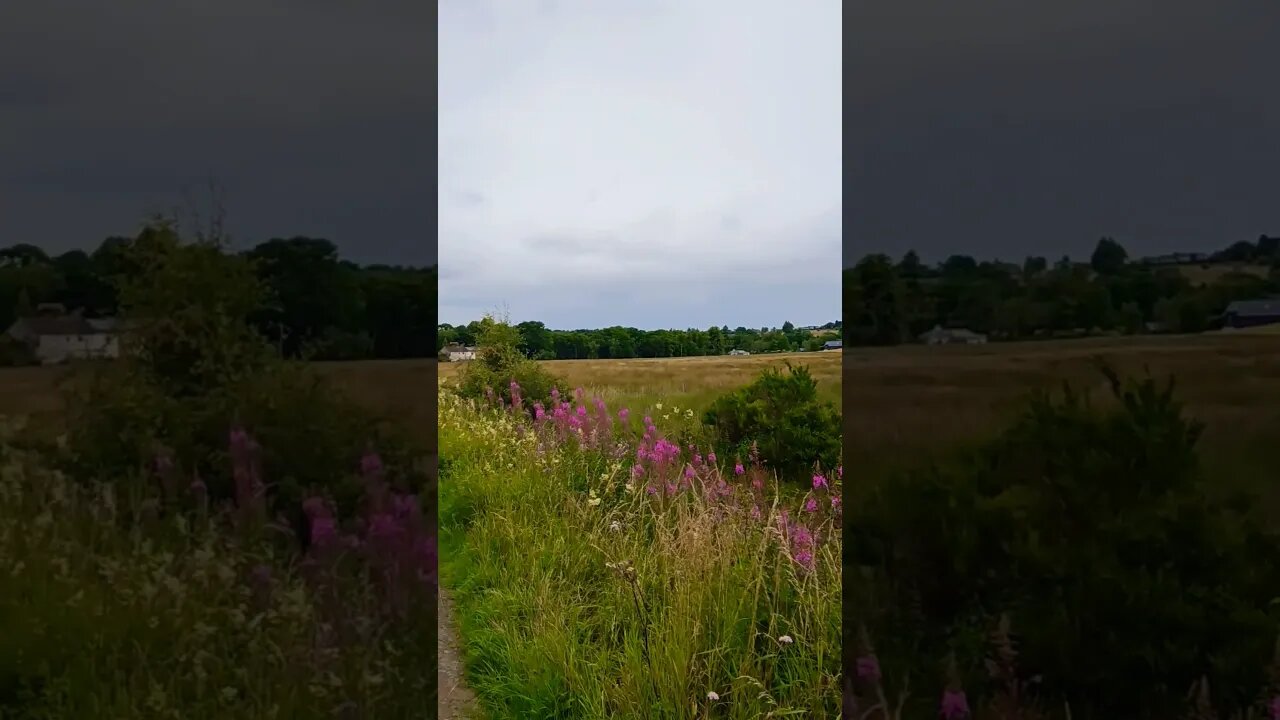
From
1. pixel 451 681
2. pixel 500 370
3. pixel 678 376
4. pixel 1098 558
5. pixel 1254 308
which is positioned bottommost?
pixel 451 681

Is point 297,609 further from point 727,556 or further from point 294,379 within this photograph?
point 727,556

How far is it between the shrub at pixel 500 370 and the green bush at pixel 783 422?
143 inches

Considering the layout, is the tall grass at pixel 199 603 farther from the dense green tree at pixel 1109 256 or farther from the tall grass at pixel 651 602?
the dense green tree at pixel 1109 256

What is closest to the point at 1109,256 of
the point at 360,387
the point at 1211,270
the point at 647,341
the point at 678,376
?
the point at 1211,270

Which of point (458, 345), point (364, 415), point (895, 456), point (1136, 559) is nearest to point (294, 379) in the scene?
point (364, 415)

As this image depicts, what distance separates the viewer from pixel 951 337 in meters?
2.23

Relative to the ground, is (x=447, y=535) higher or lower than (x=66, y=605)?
lower

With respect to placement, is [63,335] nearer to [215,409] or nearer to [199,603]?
[215,409]

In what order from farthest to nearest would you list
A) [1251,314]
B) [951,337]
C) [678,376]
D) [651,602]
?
[678,376] → [651,602] → [951,337] → [1251,314]

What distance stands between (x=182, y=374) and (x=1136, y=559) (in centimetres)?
310

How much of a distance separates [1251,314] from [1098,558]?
814 millimetres

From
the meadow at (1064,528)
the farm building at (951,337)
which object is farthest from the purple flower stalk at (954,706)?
the farm building at (951,337)

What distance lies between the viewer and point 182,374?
277 centimetres

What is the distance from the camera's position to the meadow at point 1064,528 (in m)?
1.95
